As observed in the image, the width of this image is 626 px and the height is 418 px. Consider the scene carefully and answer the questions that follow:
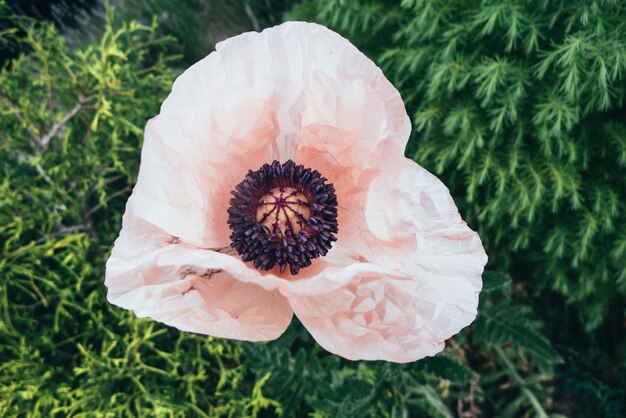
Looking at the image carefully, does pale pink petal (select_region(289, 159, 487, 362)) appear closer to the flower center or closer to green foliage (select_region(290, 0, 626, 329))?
the flower center

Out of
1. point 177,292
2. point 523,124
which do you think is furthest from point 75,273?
point 523,124

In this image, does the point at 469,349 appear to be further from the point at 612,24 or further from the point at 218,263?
the point at 218,263

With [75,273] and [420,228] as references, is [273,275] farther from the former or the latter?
[75,273]

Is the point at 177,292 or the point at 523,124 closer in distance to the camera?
the point at 177,292

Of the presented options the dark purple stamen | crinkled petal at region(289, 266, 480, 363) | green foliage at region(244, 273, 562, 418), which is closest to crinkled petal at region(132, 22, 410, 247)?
the dark purple stamen

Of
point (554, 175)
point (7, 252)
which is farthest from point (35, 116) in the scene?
point (554, 175)

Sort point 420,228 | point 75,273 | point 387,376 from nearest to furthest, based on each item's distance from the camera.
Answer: point 420,228
point 387,376
point 75,273
